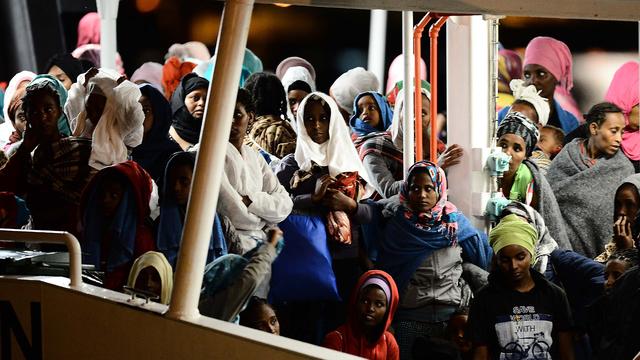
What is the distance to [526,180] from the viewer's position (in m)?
6.71

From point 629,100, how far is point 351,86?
1750mm

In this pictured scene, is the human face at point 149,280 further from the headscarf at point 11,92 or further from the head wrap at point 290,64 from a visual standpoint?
the head wrap at point 290,64

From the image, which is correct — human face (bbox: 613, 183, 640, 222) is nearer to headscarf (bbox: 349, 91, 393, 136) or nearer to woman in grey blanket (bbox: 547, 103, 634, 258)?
woman in grey blanket (bbox: 547, 103, 634, 258)

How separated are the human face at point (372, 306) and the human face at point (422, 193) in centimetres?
51

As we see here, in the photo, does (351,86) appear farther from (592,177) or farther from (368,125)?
(592,177)

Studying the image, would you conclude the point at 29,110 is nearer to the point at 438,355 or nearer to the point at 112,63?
the point at 112,63

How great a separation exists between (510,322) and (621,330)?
0.57 m

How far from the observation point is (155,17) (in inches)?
347

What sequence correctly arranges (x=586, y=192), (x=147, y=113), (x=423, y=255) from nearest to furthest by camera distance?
(x=423, y=255), (x=147, y=113), (x=586, y=192)

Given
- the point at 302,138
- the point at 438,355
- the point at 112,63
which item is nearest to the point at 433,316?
the point at 438,355

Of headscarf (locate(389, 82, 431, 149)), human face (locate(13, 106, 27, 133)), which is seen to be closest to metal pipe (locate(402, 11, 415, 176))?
headscarf (locate(389, 82, 431, 149))

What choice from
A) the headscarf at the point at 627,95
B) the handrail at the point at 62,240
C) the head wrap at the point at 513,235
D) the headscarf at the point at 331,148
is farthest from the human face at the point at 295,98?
the handrail at the point at 62,240

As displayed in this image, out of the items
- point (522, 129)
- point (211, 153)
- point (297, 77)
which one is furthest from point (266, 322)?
point (211, 153)

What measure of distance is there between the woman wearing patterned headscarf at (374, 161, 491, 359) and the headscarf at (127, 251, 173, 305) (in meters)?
1.19
